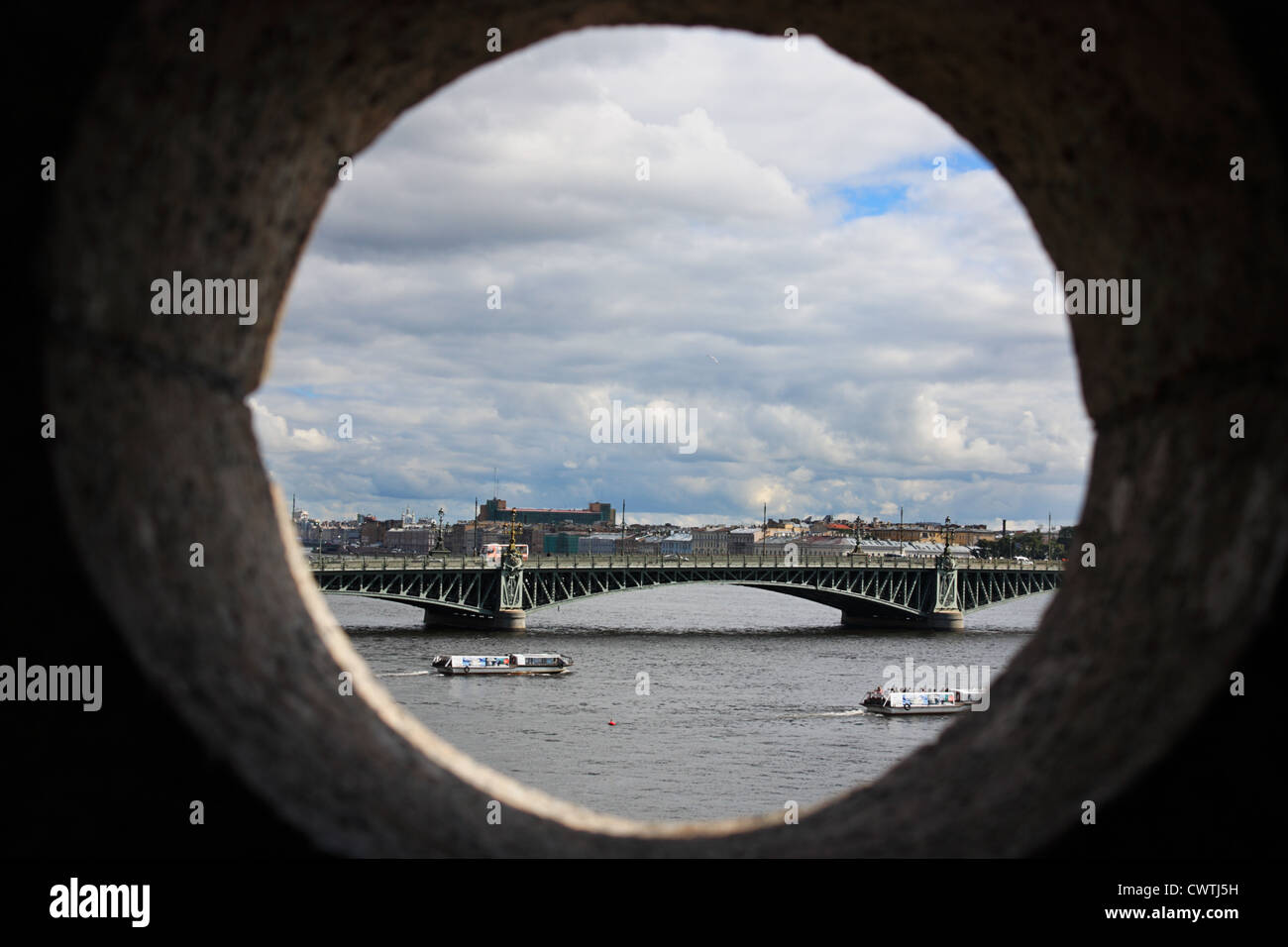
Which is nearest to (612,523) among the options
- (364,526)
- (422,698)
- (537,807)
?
(364,526)

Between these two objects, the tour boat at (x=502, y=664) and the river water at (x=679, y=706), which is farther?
the tour boat at (x=502, y=664)

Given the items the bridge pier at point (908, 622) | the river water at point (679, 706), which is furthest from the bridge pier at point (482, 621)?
the bridge pier at point (908, 622)

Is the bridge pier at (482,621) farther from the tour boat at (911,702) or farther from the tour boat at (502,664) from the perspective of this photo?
the tour boat at (911,702)

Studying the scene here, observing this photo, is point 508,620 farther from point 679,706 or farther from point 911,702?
point 911,702

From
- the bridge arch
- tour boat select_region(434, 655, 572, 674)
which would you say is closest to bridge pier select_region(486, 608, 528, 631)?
tour boat select_region(434, 655, 572, 674)

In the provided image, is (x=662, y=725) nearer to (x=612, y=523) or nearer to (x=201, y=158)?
(x=201, y=158)

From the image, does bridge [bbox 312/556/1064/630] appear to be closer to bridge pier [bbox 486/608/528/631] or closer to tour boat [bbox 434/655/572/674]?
bridge pier [bbox 486/608/528/631]

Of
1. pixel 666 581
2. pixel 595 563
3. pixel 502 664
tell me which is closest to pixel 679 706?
pixel 502 664
